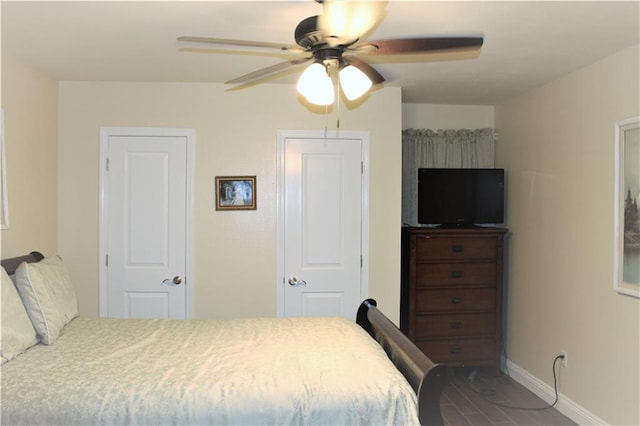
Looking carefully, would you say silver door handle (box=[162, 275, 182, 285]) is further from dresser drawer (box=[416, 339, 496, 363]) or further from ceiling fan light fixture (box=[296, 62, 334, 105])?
ceiling fan light fixture (box=[296, 62, 334, 105])

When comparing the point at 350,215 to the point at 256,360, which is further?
Result: the point at 350,215

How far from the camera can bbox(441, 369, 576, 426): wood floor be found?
3676 millimetres

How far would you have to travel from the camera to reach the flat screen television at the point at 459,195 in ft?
15.1

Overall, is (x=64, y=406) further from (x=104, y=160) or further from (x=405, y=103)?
(x=405, y=103)

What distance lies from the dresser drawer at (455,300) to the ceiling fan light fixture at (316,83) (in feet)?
8.38

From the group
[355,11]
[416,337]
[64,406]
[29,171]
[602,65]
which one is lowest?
[416,337]

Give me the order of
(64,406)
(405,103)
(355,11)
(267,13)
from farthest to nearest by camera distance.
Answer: (405,103) < (267,13) < (64,406) < (355,11)

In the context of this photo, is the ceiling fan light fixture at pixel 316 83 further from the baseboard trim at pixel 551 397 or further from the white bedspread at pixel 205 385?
the baseboard trim at pixel 551 397

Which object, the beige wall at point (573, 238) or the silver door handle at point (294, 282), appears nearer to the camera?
the beige wall at point (573, 238)

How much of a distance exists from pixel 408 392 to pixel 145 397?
1.05m

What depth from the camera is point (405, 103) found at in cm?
493

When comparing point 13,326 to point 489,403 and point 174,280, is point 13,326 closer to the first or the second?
point 174,280

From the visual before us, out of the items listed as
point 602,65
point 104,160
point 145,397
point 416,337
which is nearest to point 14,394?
point 145,397

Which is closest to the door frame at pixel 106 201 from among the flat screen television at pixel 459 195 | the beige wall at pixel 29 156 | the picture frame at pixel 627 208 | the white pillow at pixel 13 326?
the beige wall at pixel 29 156
